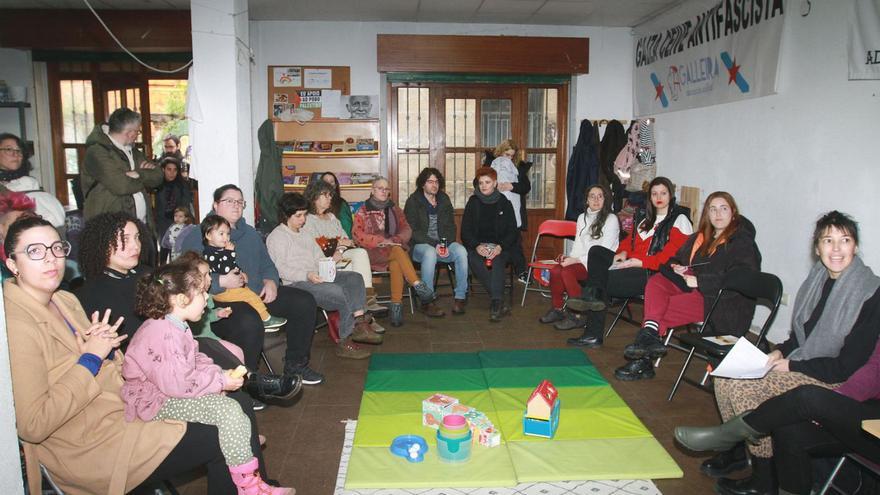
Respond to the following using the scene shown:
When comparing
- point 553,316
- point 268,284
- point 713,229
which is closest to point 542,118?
point 553,316

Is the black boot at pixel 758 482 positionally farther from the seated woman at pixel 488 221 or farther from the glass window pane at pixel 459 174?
the glass window pane at pixel 459 174

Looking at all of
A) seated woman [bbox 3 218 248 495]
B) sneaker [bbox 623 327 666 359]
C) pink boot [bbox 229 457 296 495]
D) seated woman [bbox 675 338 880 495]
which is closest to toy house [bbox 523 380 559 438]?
seated woman [bbox 675 338 880 495]

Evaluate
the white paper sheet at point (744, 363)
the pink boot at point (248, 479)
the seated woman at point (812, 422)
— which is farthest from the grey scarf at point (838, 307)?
the pink boot at point (248, 479)

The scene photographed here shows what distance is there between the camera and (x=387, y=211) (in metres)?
5.83

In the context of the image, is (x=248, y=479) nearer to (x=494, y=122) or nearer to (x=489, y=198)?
(x=489, y=198)

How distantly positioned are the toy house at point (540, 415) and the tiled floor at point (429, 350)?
578 millimetres

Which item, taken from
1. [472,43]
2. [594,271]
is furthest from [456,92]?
[594,271]

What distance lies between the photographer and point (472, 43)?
7.21 m

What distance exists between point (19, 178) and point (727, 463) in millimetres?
4626

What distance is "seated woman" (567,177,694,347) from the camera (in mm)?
4719

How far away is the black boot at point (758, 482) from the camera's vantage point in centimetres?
269

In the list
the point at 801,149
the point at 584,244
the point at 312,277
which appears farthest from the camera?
the point at 584,244

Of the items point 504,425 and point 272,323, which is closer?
point 504,425

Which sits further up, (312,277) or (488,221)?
(488,221)
